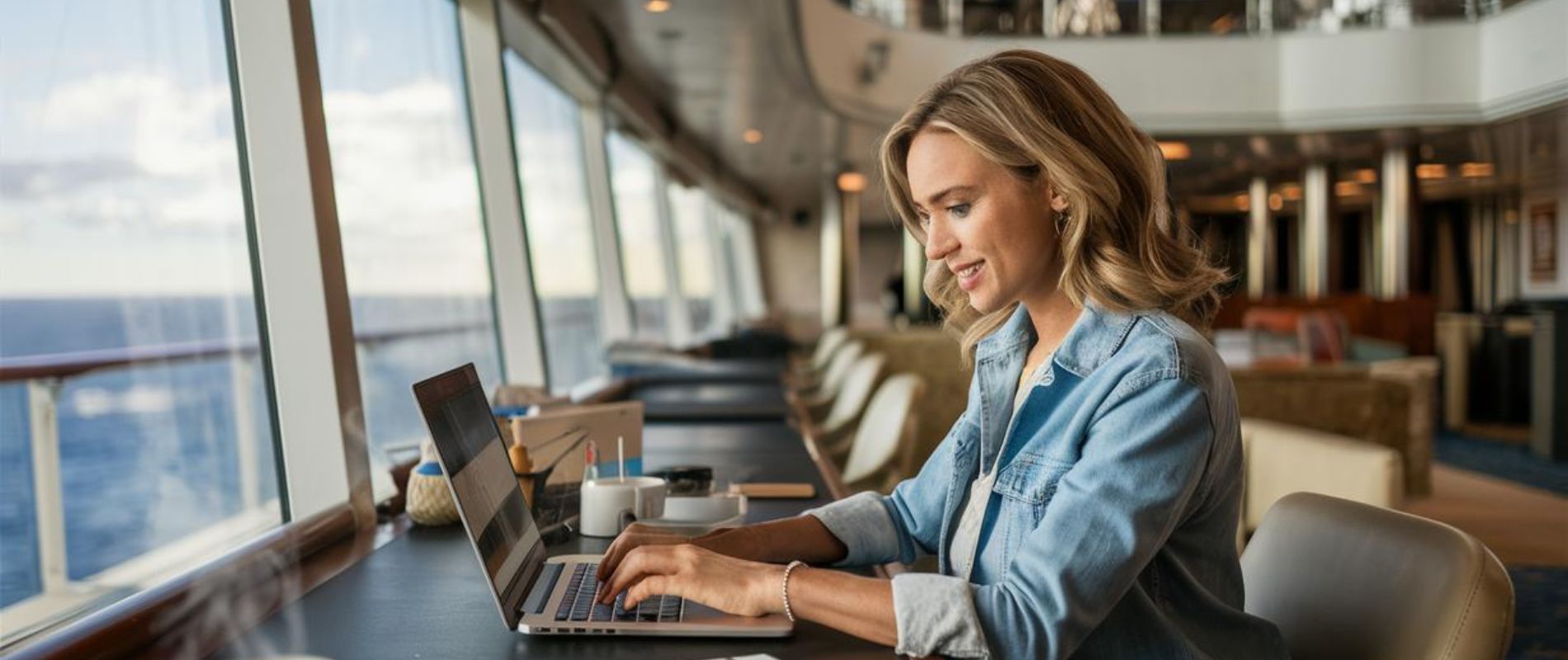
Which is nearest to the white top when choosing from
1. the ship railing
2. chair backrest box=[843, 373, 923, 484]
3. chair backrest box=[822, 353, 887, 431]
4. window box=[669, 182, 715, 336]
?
the ship railing

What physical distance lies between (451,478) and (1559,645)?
4.00 metres

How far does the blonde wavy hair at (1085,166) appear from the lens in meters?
1.30

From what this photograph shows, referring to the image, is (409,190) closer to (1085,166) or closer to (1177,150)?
(1085,166)

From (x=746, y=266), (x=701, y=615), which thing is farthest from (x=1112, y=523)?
(x=746, y=266)

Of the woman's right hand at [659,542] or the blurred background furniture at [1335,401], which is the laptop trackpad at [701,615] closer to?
the woman's right hand at [659,542]

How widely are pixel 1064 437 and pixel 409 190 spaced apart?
3.77 metres

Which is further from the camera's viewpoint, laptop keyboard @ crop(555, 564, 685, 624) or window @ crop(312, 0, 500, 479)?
window @ crop(312, 0, 500, 479)

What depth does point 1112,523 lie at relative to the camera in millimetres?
1151

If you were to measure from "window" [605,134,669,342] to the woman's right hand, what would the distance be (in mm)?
8170

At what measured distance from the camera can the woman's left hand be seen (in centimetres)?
129

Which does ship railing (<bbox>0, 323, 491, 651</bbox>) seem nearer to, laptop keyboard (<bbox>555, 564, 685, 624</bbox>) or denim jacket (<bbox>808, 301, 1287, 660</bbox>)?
laptop keyboard (<bbox>555, 564, 685, 624</bbox>)

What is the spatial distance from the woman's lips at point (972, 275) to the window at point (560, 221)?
187 inches

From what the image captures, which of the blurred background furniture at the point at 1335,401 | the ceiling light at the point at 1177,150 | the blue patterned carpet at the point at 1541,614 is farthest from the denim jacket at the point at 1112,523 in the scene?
the ceiling light at the point at 1177,150

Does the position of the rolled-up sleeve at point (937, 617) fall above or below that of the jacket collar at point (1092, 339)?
below
